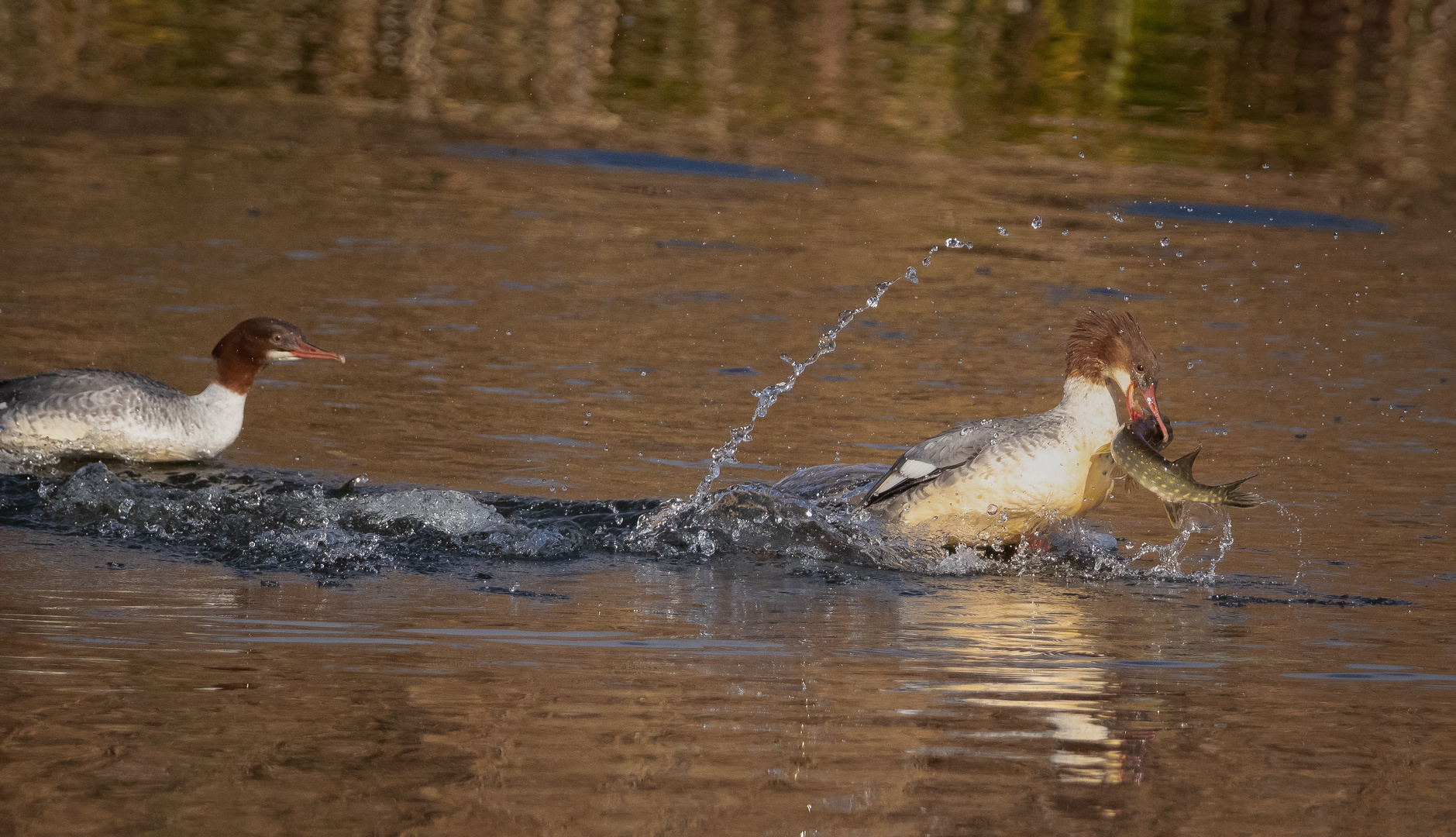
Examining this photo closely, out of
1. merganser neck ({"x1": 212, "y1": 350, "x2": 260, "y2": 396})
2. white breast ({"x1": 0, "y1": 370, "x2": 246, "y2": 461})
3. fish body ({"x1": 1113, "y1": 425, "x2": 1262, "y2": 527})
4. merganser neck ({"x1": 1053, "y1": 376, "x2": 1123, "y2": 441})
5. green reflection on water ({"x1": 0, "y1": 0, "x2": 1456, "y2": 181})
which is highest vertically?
green reflection on water ({"x1": 0, "y1": 0, "x2": 1456, "y2": 181})

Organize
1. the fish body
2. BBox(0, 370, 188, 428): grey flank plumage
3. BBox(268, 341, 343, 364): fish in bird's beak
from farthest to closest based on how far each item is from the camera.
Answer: BBox(268, 341, 343, 364): fish in bird's beak → BBox(0, 370, 188, 428): grey flank plumage → the fish body

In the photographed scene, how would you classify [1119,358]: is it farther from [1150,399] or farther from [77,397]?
[77,397]

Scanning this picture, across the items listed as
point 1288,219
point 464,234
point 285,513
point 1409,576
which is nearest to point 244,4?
point 464,234

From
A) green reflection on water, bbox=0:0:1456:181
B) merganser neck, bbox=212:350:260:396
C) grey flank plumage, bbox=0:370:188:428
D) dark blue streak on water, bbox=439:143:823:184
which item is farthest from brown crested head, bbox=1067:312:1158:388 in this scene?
green reflection on water, bbox=0:0:1456:181

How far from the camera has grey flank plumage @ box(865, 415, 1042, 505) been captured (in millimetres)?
6523

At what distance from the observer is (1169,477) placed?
19.3 ft

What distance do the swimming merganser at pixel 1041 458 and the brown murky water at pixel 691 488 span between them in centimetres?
41

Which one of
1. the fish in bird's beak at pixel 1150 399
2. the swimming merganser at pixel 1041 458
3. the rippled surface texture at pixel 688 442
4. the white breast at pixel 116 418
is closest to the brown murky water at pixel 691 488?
the rippled surface texture at pixel 688 442

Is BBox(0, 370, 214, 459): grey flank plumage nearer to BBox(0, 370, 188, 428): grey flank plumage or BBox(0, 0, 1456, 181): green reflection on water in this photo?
BBox(0, 370, 188, 428): grey flank plumage

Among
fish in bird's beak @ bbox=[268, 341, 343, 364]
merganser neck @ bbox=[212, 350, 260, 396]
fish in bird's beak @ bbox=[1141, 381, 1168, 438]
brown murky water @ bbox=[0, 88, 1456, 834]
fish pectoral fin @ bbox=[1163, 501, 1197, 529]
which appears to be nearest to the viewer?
Result: brown murky water @ bbox=[0, 88, 1456, 834]

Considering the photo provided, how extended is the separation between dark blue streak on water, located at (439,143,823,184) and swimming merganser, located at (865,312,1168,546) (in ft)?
24.3

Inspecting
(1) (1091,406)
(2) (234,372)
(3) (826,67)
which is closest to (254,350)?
(2) (234,372)

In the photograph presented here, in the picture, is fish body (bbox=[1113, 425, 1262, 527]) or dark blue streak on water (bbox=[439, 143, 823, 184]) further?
dark blue streak on water (bbox=[439, 143, 823, 184])

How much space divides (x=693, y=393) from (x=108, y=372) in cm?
272
